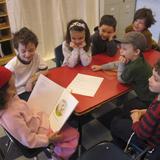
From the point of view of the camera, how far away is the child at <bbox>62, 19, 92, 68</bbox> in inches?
69.9

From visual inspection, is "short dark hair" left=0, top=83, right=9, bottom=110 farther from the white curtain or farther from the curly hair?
the white curtain

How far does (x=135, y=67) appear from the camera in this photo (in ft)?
4.98

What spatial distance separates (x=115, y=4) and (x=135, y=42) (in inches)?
90.6

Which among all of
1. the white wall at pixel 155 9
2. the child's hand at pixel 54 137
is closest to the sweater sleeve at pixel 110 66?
the child's hand at pixel 54 137

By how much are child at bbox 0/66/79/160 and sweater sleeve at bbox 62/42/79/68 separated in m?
0.55

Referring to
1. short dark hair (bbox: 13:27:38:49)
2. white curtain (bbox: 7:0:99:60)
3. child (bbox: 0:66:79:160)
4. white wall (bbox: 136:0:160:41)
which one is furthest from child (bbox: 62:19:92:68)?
white wall (bbox: 136:0:160:41)

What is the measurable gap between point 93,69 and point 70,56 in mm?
236

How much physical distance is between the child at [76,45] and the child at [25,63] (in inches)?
9.6

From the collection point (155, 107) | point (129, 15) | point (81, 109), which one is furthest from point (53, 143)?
point (129, 15)

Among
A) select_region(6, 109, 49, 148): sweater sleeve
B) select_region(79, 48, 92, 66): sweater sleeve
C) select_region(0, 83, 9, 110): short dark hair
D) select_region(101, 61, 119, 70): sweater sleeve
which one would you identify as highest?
select_region(0, 83, 9, 110): short dark hair

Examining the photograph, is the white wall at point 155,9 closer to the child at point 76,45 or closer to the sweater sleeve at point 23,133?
the child at point 76,45

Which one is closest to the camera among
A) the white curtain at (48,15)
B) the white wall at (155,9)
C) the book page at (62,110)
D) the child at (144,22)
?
the book page at (62,110)

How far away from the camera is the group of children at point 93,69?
1131 mm

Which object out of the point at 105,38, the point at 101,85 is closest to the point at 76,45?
the point at 105,38
